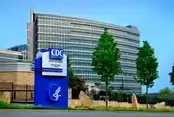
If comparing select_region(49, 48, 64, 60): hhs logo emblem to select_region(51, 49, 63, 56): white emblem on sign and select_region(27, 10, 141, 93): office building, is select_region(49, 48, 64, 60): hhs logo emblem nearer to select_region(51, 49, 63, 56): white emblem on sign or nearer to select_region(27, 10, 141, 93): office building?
select_region(51, 49, 63, 56): white emblem on sign

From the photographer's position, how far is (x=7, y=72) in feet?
197

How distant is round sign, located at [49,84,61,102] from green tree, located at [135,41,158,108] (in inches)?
768

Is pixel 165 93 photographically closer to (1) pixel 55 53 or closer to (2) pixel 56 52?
(2) pixel 56 52

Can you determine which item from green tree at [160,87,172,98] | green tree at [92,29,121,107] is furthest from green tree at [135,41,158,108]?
green tree at [160,87,172,98]

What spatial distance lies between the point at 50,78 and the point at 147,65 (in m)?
20.5

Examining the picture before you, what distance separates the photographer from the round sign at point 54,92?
3500 cm

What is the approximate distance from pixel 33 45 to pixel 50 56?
358 feet

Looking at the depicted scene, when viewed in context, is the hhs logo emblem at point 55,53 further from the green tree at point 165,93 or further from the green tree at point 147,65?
the green tree at point 165,93

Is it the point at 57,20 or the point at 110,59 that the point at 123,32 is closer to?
the point at 57,20

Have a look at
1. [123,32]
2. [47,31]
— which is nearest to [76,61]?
[47,31]

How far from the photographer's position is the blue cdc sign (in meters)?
34.7

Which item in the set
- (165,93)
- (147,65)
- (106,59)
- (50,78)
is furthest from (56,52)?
(165,93)

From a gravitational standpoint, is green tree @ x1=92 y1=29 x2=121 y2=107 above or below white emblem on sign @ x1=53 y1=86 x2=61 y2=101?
above

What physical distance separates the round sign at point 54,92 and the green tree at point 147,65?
19518 mm
